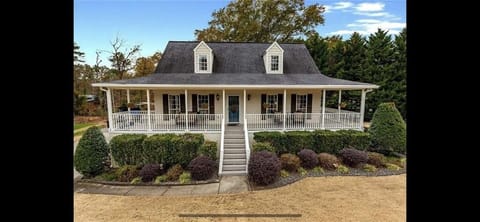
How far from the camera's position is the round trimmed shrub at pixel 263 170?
8109mm

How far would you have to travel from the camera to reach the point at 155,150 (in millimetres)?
9727

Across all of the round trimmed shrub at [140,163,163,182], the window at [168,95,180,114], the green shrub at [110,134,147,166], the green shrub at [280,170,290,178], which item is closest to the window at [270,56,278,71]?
the window at [168,95,180,114]

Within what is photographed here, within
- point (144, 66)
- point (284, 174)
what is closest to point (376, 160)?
point (284, 174)

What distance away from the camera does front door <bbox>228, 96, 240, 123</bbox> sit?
13.6 metres

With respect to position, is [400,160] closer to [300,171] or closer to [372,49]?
[300,171]

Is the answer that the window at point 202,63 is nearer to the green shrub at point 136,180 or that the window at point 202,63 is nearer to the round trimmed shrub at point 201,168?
the round trimmed shrub at point 201,168

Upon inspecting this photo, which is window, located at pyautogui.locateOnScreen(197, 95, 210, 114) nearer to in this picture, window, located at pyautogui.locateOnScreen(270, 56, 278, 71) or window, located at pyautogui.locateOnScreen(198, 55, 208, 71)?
window, located at pyautogui.locateOnScreen(198, 55, 208, 71)

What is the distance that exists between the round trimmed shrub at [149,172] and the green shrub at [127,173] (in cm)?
48

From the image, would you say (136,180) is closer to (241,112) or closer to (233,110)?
(233,110)

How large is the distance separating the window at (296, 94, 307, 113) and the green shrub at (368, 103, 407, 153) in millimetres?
3799

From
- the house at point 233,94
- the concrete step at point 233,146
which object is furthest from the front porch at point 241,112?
the concrete step at point 233,146

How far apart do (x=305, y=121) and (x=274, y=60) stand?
4.36 m
